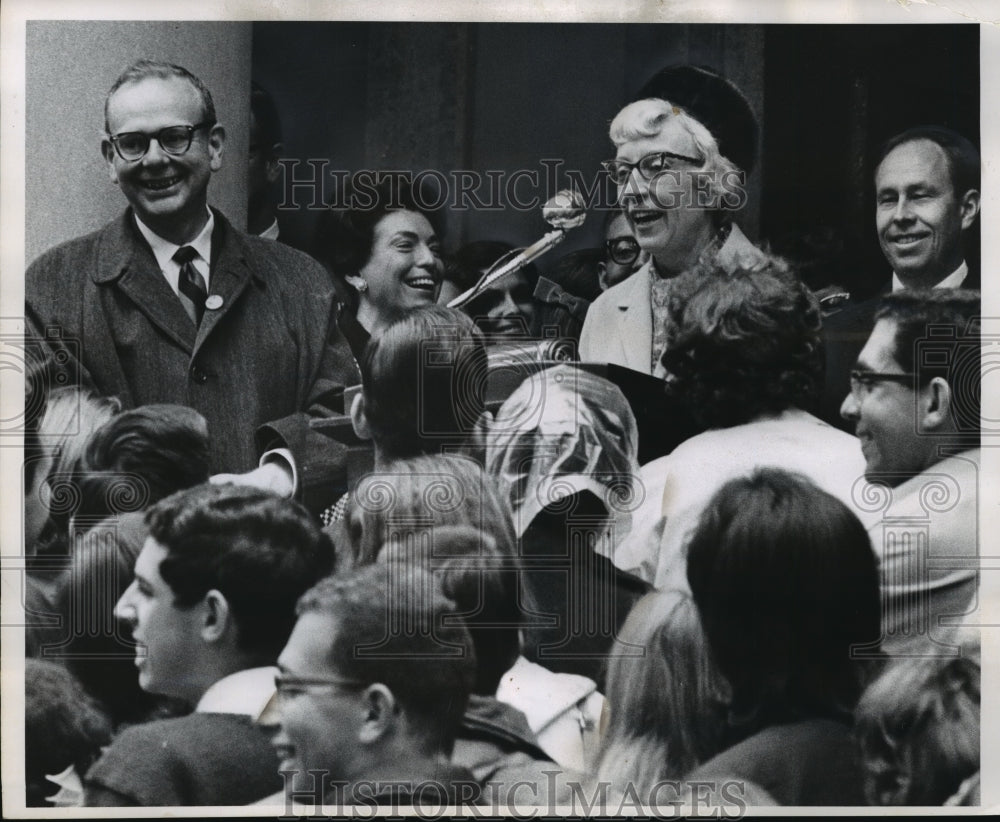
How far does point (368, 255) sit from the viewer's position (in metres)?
3.41

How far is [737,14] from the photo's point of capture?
3441 millimetres

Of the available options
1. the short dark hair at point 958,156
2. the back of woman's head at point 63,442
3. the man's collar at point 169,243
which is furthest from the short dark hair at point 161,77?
the short dark hair at point 958,156

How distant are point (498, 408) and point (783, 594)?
1064 mm

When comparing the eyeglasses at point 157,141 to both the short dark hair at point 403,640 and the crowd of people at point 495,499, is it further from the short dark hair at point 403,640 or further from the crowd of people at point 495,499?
the short dark hair at point 403,640

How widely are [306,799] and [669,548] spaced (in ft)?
4.56

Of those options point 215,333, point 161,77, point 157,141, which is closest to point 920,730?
point 215,333

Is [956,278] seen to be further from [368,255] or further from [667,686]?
[368,255]

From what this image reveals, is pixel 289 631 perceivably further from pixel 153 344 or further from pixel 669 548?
pixel 669 548

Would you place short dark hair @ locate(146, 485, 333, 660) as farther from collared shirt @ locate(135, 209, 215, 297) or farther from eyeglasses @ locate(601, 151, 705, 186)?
eyeglasses @ locate(601, 151, 705, 186)

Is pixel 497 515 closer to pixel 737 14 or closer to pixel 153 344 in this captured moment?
pixel 153 344

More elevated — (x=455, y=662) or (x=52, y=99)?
(x=52, y=99)

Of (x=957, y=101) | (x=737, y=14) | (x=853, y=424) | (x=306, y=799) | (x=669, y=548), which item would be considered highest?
(x=737, y=14)

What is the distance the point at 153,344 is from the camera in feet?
11.1

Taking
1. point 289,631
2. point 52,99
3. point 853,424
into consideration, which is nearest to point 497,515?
point 289,631
